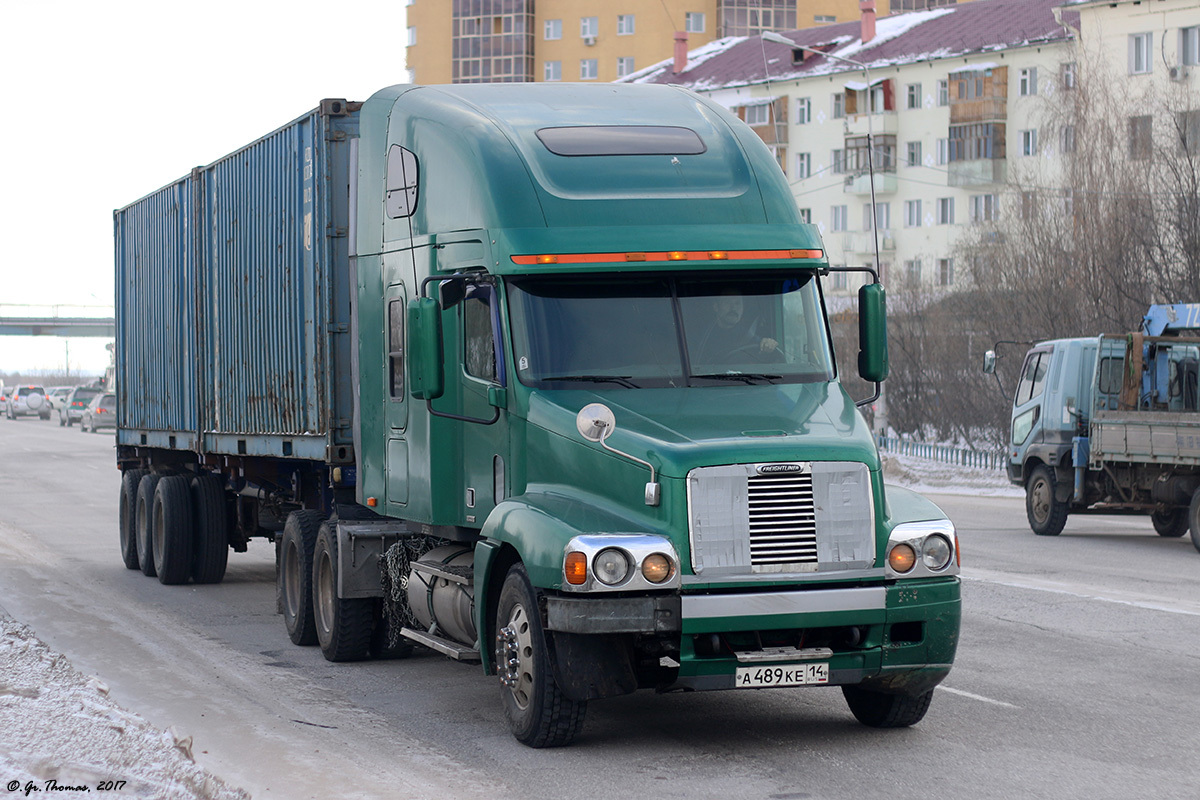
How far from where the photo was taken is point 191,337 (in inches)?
615

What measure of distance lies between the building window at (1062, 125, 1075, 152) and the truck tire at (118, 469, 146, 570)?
26.7 m

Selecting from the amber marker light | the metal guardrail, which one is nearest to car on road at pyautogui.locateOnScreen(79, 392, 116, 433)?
the metal guardrail

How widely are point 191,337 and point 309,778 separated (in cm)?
880

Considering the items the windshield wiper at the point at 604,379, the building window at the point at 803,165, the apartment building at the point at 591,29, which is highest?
the apartment building at the point at 591,29

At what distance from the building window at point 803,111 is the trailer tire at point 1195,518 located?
66.0 metres

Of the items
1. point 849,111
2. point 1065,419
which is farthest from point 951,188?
point 1065,419

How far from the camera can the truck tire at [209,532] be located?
15891mm

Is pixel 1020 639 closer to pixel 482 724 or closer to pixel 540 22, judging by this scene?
pixel 482 724

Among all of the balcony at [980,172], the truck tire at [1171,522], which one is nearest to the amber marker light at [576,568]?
the truck tire at [1171,522]

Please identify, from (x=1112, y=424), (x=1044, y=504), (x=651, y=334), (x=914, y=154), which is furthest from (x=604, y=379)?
(x=914, y=154)

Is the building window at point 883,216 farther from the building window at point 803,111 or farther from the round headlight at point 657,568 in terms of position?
the round headlight at point 657,568

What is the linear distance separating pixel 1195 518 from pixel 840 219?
64.2 metres

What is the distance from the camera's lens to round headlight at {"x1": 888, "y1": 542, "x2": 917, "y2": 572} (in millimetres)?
7836

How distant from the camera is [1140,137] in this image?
3575cm
